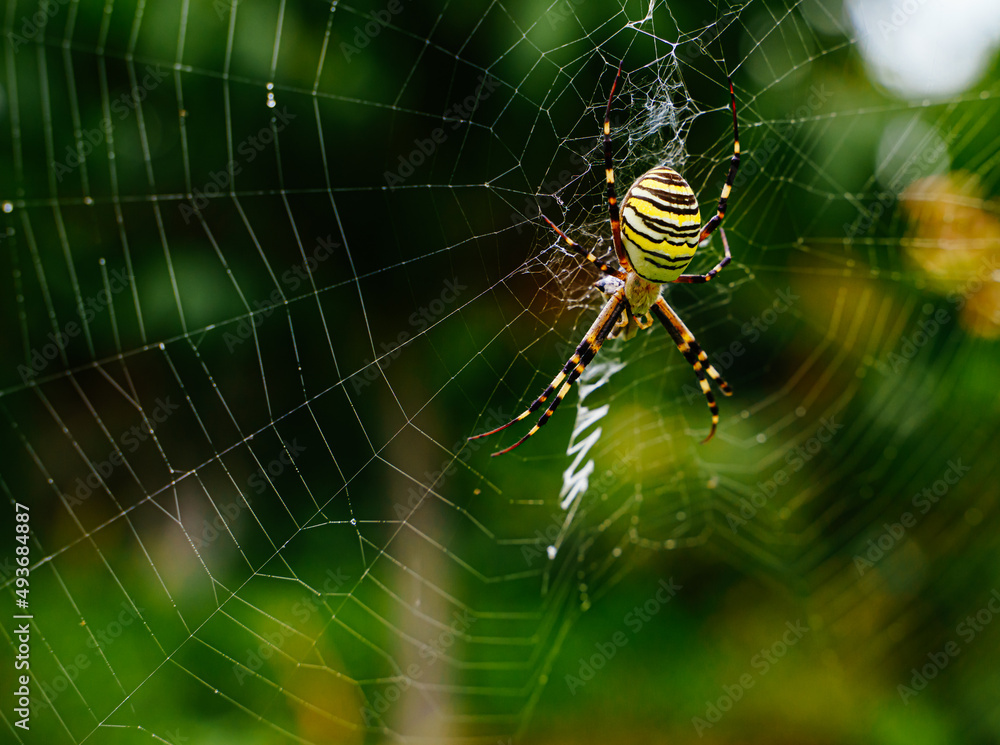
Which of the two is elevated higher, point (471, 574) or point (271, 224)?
point (271, 224)

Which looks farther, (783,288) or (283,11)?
(783,288)

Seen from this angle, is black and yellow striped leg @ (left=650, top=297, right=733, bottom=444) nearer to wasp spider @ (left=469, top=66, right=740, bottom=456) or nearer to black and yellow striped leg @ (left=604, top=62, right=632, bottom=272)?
wasp spider @ (left=469, top=66, right=740, bottom=456)

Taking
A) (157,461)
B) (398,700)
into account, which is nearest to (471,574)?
(398,700)

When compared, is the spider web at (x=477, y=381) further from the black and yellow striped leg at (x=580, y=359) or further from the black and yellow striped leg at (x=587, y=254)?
the black and yellow striped leg at (x=580, y=359)

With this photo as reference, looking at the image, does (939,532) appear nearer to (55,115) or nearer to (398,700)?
(398,700)

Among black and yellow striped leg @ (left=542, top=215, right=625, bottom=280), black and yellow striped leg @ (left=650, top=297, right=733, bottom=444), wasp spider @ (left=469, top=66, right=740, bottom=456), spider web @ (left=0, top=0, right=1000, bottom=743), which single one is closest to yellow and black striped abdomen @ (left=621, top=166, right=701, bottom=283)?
wasp spider @ (left=469, top=66, right=740, bottom=456)

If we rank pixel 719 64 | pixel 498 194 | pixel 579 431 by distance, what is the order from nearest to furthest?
pixel 498 194
pixel 719 64
pixel 579 431

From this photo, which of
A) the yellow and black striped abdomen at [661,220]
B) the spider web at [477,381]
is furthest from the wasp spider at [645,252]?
the spider web at [477,381]

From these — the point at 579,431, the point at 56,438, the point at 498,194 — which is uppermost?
the point at 56,438
